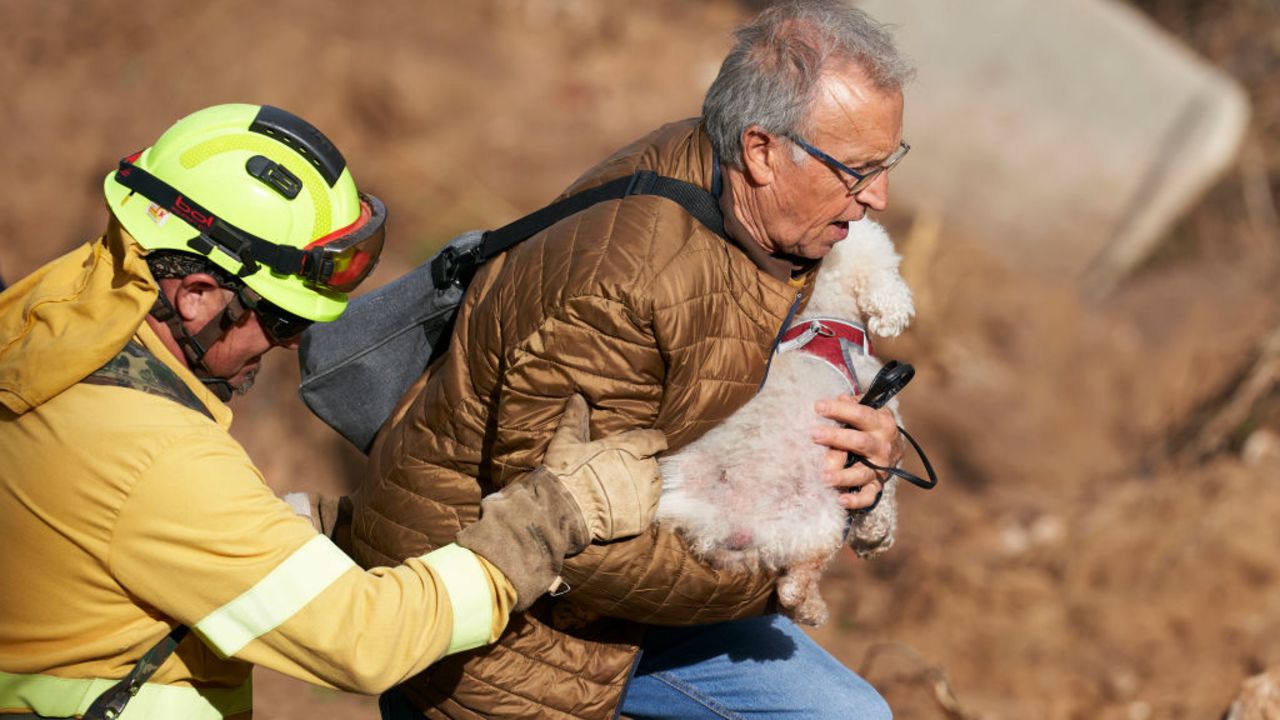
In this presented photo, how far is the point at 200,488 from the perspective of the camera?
6.87 feet

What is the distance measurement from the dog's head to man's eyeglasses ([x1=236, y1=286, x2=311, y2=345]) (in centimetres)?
115

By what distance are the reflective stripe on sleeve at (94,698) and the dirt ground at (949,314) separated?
275 centimetres

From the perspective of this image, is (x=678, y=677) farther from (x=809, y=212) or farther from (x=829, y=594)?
(x=829, y=594)

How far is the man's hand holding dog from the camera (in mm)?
2648

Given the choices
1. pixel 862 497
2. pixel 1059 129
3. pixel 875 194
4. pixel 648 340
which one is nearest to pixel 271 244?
pixel 648 340

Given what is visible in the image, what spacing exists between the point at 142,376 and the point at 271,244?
36 centimetres

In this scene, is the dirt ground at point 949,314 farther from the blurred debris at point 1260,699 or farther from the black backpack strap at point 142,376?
the black backpack strap at point 142,376

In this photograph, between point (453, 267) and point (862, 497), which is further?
point (453, 267)

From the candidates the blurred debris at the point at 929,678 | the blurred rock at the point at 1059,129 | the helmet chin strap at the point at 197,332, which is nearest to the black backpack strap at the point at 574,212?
the helmet chin strap at the point at 197,332

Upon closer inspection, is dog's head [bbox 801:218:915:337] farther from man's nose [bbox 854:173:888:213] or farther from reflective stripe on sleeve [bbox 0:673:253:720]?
reflective stripe on sleeve [bbox 0:673:253:720]

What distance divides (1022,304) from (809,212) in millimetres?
7524

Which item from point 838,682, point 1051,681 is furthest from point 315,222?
point 1051,681

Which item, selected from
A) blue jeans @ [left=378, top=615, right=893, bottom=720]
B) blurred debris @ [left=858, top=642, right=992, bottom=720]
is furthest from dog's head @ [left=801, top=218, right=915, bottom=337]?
blurred debris @ [left=858, top=642, right=992, bottom=720]

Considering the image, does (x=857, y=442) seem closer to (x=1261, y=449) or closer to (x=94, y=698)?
(x=94, y=698)
